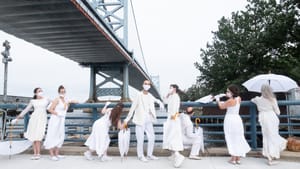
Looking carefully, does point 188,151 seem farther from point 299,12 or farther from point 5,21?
point 299,12

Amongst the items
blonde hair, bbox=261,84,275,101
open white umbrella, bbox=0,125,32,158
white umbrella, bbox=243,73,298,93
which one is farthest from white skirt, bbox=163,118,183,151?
open white umbrella, bbox=0,125,32,158

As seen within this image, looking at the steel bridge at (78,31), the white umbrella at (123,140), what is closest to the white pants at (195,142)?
the white umbrella at (123,140)

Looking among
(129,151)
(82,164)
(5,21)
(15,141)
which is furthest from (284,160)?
(5,21)

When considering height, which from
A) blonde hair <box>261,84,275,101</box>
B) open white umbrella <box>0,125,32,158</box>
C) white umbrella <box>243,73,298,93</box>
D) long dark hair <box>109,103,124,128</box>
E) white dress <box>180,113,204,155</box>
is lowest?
open white umbrella <box>0,125,32,158</box>

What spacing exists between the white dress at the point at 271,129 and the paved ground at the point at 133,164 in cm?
22

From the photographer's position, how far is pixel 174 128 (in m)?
3.88

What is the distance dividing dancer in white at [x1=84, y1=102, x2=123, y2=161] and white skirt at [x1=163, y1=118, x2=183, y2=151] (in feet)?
2.67

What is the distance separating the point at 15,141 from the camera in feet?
14.0

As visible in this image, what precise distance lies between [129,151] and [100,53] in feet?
53.3

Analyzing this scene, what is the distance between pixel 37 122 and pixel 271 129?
381 centimetres

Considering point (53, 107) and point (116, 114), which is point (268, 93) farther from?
point (53, 107)

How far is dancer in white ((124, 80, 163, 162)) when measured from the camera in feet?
13.3

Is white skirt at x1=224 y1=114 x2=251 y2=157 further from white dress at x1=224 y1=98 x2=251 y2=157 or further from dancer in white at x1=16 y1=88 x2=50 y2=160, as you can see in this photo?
dancer in white at x1=16 y1=88 x2=50 y2=160

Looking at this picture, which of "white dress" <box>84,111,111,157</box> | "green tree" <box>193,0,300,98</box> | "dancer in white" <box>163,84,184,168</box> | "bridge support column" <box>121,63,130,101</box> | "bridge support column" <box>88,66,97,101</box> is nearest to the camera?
"dancer in white" <box>163,84,184,168</box>
